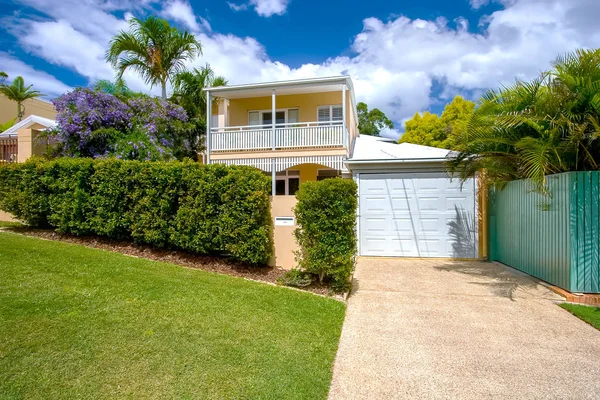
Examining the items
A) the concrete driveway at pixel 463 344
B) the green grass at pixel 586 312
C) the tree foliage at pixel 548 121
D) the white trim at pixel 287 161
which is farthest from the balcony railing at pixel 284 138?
the green grass at pixel 586 312

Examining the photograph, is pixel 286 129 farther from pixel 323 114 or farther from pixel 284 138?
pixel 323 114

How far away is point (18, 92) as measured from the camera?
26359mm

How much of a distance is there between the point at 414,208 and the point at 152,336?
8568mm

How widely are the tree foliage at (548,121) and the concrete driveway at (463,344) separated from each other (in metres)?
2.44

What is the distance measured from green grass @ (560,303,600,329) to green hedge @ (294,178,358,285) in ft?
12.4

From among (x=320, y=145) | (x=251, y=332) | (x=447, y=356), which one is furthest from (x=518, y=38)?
(x=251, y=332)

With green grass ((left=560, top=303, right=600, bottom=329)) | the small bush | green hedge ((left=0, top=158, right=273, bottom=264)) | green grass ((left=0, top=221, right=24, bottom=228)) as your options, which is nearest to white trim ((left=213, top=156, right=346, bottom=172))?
green hedge ((left=0, top=158, right=273, bottom=264))

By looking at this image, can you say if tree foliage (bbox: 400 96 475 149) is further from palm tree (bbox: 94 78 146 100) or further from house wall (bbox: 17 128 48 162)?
house wall (bbox: 17 128 48 162)

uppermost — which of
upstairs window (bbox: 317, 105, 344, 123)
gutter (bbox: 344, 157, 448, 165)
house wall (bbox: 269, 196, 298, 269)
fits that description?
upstairs window (bbox: 317, 105, 344, 123)

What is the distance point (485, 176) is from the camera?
1011 cm

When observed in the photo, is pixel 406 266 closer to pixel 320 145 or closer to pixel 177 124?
pixel 320 145

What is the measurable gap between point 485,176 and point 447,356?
24.1 ft

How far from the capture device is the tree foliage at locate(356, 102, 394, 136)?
36375 mm

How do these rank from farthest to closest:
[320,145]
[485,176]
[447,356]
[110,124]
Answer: [320,145] < [110,124] < [485,176] < [447,356]
